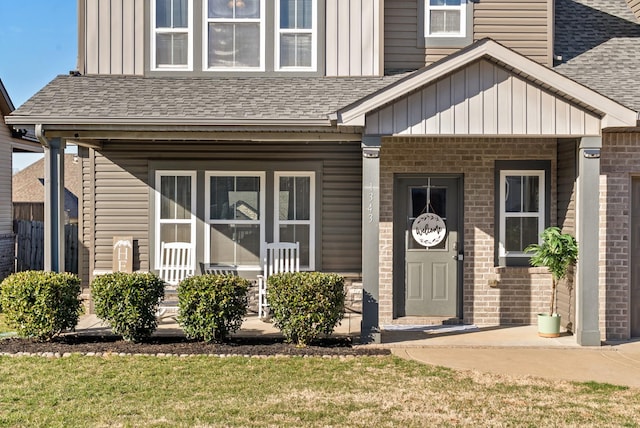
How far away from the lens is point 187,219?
1059 cm

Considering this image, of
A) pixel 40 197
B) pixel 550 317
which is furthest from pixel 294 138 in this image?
pixel 40 197

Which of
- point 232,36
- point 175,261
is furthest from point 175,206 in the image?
point 232,36

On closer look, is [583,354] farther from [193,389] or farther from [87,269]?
[87,269]

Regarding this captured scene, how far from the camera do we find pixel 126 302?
8.17 m

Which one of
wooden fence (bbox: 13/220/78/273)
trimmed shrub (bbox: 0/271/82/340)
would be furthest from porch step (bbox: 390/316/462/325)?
wooden fence (bbox: 13/220/78/273)

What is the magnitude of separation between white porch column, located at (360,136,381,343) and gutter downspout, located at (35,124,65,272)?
4.05 meters

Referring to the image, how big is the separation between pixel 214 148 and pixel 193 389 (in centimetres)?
502

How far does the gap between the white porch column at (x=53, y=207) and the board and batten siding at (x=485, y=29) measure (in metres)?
5.07

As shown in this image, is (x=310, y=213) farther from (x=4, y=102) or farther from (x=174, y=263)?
(x=4, y=102)

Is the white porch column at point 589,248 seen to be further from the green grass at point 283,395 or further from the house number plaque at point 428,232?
the house number plaque at point 428,232

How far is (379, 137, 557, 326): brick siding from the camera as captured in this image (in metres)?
9.87

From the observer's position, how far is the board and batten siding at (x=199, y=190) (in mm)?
10547

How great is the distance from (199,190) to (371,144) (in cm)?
345

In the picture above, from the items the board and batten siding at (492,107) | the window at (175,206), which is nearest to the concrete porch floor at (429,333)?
the window at (175,206)
